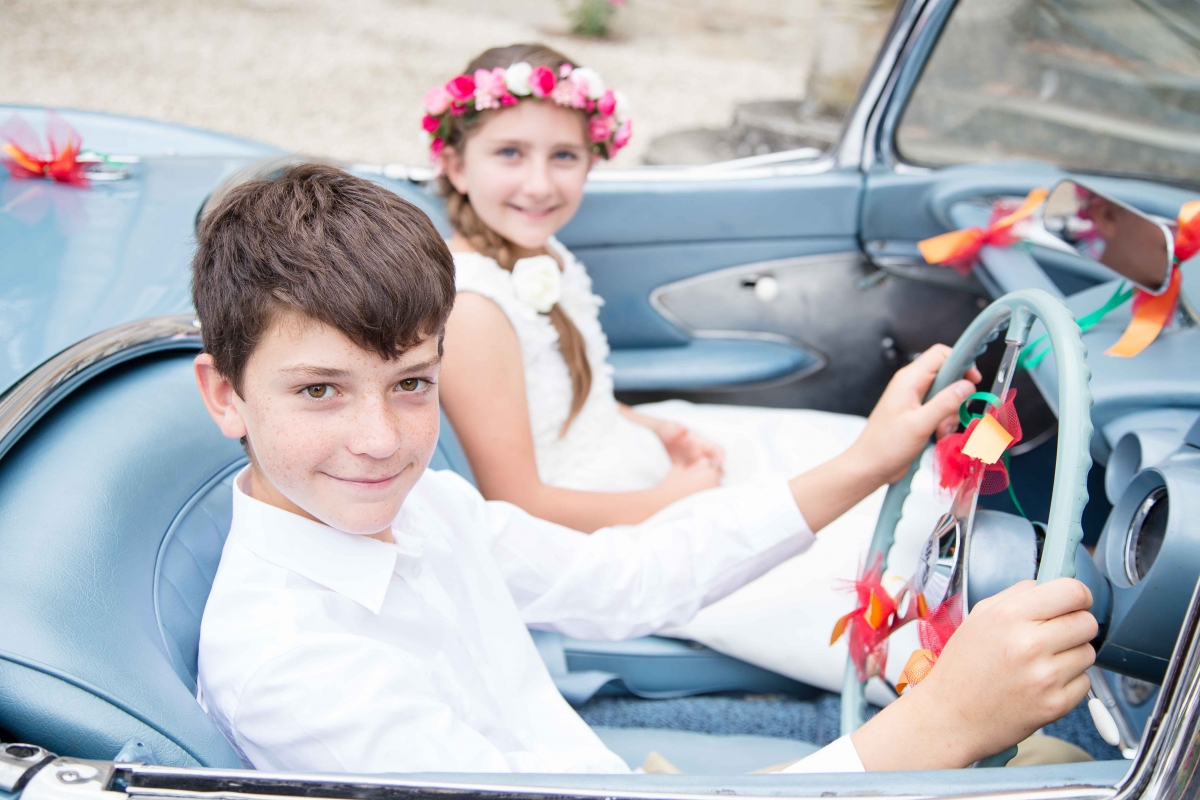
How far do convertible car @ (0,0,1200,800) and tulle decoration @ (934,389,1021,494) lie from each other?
3 centimetres

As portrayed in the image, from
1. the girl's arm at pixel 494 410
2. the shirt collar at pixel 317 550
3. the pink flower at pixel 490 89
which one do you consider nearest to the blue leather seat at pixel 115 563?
the shirt collar at pixel 317 550

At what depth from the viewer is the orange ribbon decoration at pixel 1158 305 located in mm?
1479

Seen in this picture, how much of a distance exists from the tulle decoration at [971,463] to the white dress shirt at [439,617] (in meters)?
0.29

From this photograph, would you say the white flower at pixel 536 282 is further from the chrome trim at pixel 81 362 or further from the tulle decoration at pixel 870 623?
the tulle decoration at pixel 870 623

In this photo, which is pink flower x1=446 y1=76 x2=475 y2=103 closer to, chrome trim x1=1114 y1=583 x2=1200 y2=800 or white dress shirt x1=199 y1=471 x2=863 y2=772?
white dress shirt x1=199 y1=471 x2=863 y2=772

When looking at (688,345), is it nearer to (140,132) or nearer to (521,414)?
(521,414)

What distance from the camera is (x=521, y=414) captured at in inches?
66.2

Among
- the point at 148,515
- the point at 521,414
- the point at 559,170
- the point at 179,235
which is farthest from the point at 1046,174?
the point at 148,515

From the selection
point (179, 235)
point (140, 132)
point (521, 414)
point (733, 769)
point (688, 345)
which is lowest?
point (733, 769)

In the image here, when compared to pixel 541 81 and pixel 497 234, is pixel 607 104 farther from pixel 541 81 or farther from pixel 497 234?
pixel 497 234

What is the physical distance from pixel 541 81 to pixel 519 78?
0.13 feet

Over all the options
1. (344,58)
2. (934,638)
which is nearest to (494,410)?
(934,638)

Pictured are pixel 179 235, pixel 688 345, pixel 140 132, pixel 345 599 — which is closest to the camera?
pixel 345 599

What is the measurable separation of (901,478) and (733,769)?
1.51ft
